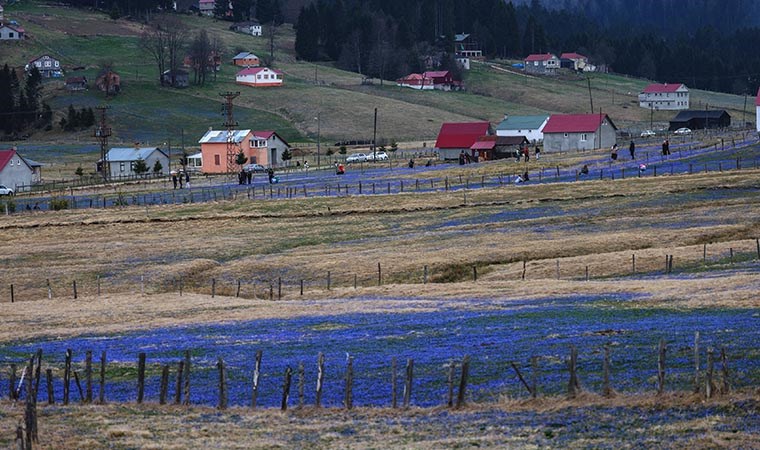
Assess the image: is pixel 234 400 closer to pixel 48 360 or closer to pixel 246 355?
pixel 246 355

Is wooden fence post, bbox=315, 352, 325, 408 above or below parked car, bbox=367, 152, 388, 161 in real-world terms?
below

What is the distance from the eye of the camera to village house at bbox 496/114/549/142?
145375 millimetres

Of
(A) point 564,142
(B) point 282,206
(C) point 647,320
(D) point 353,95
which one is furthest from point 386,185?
(D) point 353,95

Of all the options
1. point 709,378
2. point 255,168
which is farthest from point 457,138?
point 709,378

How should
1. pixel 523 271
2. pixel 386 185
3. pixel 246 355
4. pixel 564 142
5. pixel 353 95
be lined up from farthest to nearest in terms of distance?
pixel 353 95
pixel 564 142
pixel 386 185
pixel 523 271
pixel 246 355

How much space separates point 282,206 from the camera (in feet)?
280

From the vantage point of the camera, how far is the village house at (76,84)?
187 metres

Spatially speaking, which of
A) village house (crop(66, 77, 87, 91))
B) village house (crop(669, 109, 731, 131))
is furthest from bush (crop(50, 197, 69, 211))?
village house (crop(669, 109, 731, 131))

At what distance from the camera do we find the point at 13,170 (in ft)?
384

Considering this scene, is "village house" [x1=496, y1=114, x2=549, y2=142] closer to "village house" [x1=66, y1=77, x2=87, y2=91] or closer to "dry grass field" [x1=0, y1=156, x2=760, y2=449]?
"dry grass field" [x1=0, y1=156, x2=760, y2=449]

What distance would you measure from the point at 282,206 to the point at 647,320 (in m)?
51.6

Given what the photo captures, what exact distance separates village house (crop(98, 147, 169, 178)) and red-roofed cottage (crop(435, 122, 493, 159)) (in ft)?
97.5

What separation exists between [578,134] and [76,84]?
3482 inches

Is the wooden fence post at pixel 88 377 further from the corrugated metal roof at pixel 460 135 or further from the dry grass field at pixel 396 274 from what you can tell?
the corrugated metal roof at pixel 460 135
